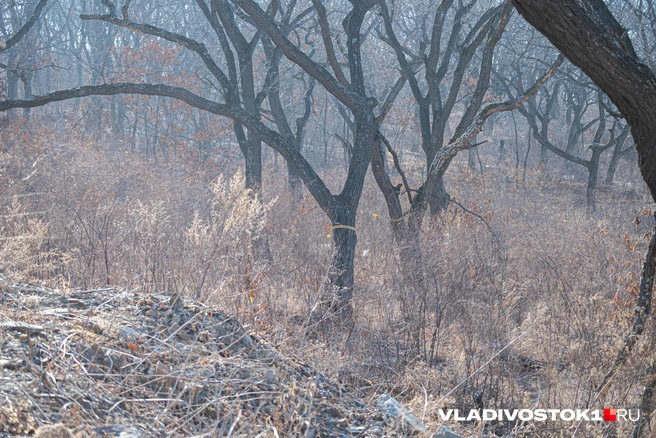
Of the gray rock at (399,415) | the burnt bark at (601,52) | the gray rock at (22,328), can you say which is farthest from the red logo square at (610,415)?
the gray rock at (22,328)

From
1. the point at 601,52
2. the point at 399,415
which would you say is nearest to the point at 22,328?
the point at 399,415

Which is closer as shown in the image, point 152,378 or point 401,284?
point 152,378

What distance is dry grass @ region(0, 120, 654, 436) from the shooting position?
13.2 feet

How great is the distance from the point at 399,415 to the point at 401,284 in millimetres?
2381

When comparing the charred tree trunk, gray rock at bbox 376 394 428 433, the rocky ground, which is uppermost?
the charred tree trunk

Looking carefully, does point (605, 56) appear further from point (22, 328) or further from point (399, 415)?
point (22, 328)

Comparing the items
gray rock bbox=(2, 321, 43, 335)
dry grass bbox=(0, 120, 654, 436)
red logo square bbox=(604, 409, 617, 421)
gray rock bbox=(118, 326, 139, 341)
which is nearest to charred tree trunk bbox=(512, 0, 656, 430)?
dry grass bbox=(0, 120, 654, 436)

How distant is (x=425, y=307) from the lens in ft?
15.4

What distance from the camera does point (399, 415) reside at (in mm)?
3027

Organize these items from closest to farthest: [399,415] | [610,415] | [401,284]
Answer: [399,415] → [610,415] → [401,284]

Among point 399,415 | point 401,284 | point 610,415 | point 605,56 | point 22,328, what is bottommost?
point 610,415

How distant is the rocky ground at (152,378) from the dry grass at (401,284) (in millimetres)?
468

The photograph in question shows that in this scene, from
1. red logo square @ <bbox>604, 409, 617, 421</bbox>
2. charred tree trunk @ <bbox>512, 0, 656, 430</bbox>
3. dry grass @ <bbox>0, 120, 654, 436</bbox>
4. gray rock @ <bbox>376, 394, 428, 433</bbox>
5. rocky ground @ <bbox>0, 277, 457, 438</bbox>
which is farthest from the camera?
dry grass @ <bbox>0, 120, 654, 436</bbox>

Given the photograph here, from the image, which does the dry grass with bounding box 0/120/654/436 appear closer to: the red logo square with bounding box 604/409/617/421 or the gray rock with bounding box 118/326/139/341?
the red logo square with bounding box 604/409/617/421
